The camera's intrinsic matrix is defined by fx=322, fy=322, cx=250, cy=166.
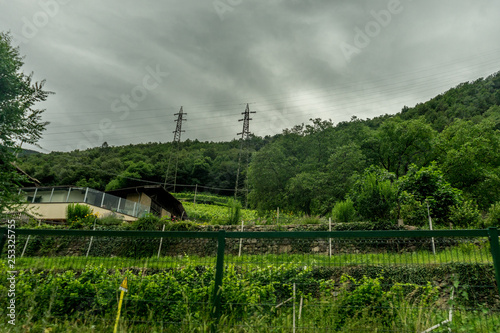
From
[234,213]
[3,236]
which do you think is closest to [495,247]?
[3,236]

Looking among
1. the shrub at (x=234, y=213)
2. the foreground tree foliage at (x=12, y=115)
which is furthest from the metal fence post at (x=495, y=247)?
the shrub at (x=234, y=213)

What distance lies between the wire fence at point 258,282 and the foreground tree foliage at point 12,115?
393 centimetres

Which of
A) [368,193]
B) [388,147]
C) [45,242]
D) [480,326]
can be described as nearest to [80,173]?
[388,147]

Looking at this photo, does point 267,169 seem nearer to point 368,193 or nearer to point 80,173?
point 368,193

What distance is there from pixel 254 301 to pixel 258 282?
8.9 inches

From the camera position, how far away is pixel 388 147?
3094 cm

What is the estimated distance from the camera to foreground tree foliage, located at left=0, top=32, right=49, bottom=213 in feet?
24.8

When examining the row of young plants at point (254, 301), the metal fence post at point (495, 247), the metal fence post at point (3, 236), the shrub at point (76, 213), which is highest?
the shrub at point (76, 213)

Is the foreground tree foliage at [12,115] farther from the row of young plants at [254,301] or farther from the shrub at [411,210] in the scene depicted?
the shrub at [411,210]

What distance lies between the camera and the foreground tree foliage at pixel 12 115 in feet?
24.8

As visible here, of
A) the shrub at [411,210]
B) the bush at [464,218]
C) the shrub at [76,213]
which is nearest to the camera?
the bush at [464,218]

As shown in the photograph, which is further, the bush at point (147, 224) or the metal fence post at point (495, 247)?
the bush at point (147, 224)

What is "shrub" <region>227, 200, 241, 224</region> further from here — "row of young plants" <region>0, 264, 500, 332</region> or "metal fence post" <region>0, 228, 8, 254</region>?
"metal fence post" <region>0, 228, 8, 254</region>

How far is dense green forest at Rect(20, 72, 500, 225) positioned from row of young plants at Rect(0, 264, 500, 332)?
37.3 feet
